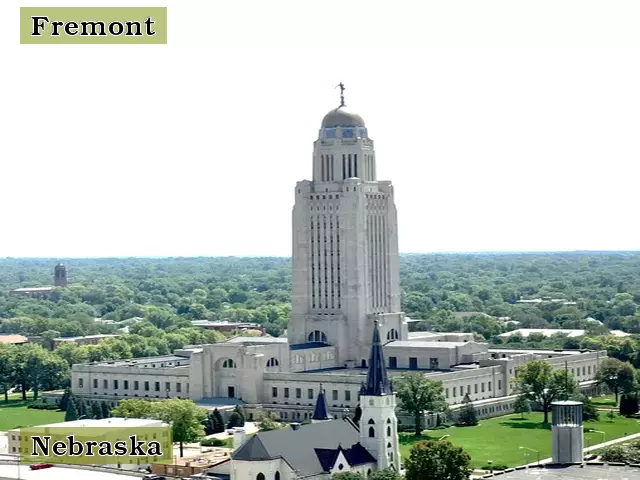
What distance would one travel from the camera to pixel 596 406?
422 ft

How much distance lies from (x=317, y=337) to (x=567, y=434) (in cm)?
4782

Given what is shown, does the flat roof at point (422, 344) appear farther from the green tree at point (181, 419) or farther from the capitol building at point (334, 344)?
the green tree at point (181, 419)

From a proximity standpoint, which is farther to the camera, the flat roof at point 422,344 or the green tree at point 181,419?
the flat roof at point 422,344

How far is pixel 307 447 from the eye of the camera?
88.4 meters

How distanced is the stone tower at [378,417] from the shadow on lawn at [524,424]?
26.4 metres

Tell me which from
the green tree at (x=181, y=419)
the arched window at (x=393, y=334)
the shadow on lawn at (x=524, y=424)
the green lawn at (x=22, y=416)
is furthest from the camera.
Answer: the arched window at (x=393, y=334)

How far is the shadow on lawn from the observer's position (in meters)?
117

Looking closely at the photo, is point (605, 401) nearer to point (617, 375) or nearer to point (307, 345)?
point (617, 375)

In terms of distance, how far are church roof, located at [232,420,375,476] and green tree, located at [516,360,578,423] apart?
33382 millimetres

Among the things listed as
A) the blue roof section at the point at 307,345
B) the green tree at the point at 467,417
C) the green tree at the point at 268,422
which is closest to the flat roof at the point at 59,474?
the green tree at the point at 268,422

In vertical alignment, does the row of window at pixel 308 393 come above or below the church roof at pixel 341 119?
below

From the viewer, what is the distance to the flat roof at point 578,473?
85.8 metres

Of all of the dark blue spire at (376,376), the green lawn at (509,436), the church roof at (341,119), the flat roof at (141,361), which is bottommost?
the green lawn at (509,436)

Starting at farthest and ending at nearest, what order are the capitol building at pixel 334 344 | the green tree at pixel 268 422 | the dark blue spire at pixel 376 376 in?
the capitol building at pixel 334 344, the green tree at pixel 268 422, the dark blue spire at pixel 376 376
